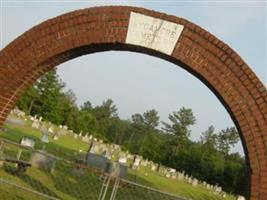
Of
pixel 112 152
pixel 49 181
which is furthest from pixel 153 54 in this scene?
pixel 112 152

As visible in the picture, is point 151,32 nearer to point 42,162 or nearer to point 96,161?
point 42,162

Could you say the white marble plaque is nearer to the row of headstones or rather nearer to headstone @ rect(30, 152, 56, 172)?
headstone @ rect(30, 152, 56, 172)

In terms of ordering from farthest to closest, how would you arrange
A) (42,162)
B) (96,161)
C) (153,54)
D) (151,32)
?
(96,161) < (42,162) < (153,54) < (151,32)

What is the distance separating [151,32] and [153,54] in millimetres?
490

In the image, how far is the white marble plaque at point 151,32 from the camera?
341 inches

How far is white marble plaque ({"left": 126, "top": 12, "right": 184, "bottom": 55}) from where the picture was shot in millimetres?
8672

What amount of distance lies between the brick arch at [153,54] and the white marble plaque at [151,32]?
10cm

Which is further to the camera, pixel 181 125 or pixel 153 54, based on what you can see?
pixel 181 125

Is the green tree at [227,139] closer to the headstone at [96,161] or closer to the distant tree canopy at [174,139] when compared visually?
the distant tree canopy at [174,139]

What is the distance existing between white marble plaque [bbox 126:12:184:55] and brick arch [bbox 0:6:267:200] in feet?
0.32

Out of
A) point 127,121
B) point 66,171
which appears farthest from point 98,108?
point 66,171

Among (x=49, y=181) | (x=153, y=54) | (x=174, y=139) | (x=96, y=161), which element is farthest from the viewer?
(x=174, y=139)

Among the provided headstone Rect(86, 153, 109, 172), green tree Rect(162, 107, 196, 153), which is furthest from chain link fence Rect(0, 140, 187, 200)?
green tree Rect(162, 107, 196, 153)

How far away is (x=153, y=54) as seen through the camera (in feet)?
29.9
